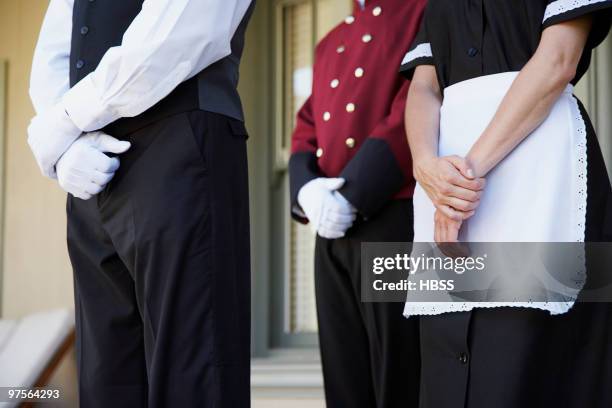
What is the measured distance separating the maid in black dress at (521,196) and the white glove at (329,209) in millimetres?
451

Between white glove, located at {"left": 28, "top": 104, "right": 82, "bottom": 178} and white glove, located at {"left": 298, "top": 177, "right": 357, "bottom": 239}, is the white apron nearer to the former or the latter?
white glove, located at {"left": 298, "top": 177, "right": 357, "bottom": 239}

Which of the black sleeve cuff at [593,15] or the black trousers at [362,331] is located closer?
the black sleeve cuff at [593,15]

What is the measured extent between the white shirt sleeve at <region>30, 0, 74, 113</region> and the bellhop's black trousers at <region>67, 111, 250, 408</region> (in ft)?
0.88

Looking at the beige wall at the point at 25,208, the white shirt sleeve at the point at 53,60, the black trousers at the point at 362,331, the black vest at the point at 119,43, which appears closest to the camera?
the black vest at the point at 119,43

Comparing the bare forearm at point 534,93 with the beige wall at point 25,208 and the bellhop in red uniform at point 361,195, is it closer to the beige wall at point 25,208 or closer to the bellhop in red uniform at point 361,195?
the bellhop in red uniform at point 361,195

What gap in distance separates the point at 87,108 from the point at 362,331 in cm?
92

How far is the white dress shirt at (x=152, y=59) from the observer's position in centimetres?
167

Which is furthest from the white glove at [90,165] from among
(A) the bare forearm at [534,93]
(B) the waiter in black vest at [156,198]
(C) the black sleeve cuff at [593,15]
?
(C) the black sleeve cuff at [593,15]

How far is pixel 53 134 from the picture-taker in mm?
1752

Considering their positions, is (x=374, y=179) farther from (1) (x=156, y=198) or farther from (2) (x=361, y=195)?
(1) (x=156, y=198)

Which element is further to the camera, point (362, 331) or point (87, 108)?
point (362, 331)

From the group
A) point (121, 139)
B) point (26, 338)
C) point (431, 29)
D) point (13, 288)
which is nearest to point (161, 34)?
point (121, 139)

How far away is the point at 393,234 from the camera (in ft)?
7.21

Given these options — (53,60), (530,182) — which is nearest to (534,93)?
(530,182)
